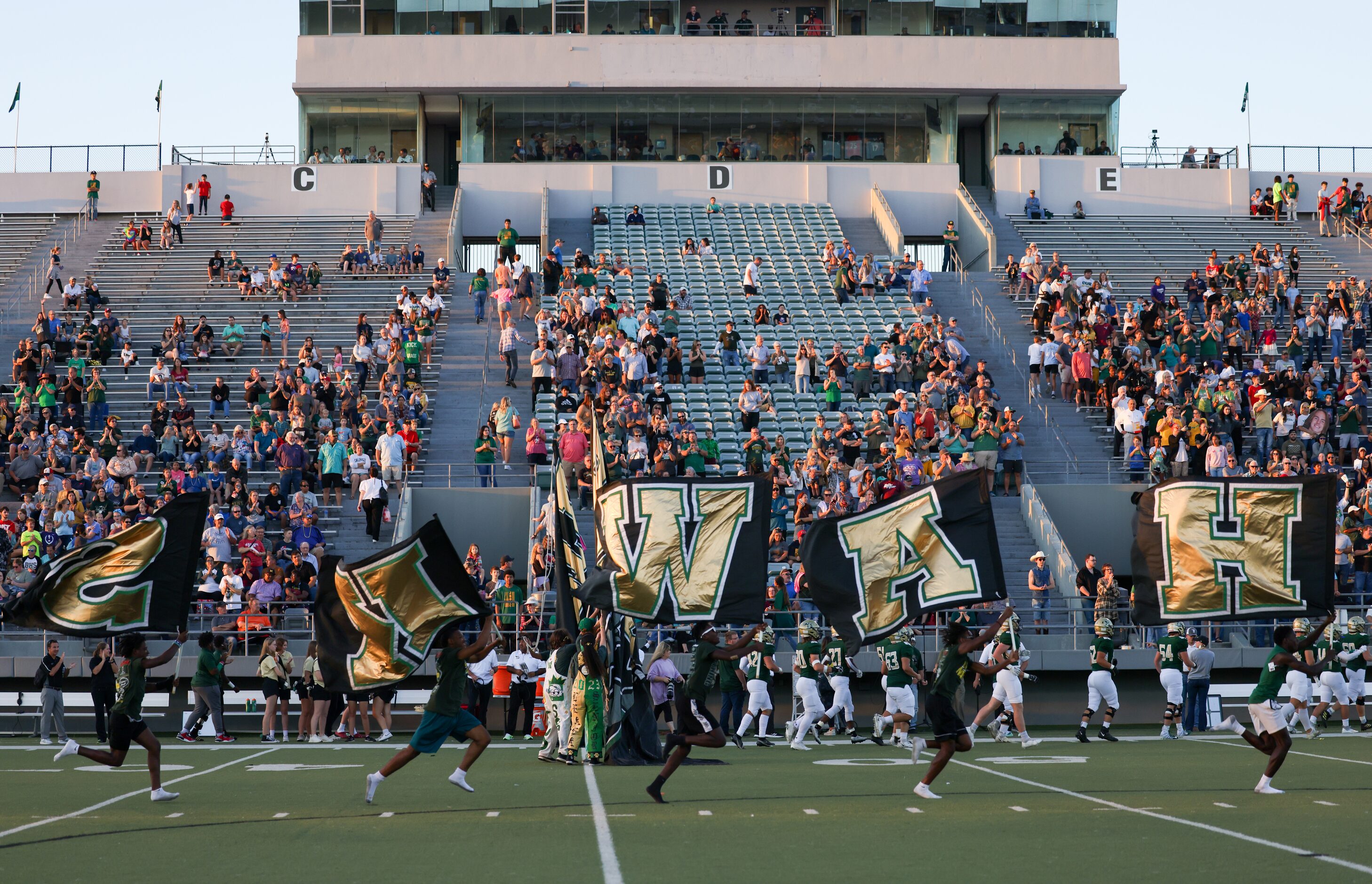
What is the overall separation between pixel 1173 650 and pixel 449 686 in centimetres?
1197

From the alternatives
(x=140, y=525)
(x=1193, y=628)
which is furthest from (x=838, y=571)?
(x=1193, y=628)

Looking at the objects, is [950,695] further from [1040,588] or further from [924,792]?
[1040,588]

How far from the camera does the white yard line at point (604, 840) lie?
9.06 meters

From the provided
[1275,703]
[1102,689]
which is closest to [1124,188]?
[1102,689]

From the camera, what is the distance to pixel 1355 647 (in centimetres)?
2217

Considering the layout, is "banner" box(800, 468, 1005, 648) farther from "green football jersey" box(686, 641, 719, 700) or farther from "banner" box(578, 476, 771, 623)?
"green football jersey" box(686, 641, 719, 700)

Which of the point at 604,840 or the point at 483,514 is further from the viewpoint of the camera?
the point at 483,514

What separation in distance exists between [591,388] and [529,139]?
18.7 metres

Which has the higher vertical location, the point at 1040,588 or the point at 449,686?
the point at 1040,588

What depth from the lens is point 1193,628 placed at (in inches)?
957

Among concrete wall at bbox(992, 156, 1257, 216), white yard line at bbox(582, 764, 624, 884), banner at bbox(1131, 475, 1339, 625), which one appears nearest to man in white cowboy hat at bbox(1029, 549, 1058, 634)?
banner at bbox(1131, 475, 1339, 625)

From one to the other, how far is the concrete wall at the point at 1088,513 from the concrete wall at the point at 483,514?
31.6 feet

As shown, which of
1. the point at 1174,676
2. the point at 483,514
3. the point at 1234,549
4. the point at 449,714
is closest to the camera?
the point at 449,714

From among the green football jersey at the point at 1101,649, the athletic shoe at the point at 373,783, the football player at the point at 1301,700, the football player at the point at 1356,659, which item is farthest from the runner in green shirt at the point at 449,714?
the football player at the point at 1356,659
